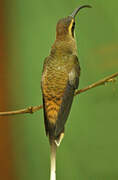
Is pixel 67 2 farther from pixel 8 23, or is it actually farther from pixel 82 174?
pixel 82 174

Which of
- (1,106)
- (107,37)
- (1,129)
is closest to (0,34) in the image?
(1,106)

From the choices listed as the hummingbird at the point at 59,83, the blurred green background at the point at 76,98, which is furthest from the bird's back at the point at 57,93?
the blurred green background at the point at 76,98

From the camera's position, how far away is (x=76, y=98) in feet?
5.16

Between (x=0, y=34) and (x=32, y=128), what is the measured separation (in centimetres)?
53

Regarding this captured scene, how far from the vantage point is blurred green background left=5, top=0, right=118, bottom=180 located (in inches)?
57.1

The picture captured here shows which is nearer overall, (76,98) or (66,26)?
(66,26)

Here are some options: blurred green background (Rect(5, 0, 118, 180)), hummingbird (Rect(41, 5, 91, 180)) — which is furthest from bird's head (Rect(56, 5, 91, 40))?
blurred green background (Rect(5, 0, 118, 180))

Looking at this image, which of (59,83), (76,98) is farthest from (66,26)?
(76,98)

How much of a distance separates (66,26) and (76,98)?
0.59m

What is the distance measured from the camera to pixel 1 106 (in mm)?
1768

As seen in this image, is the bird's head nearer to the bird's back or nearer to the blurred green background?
the bird's back

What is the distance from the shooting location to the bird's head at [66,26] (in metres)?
1.02

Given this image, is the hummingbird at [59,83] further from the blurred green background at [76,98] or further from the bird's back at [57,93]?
the blurred green background at [76,98]

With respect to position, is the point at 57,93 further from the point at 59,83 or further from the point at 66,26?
the point at 66,26
